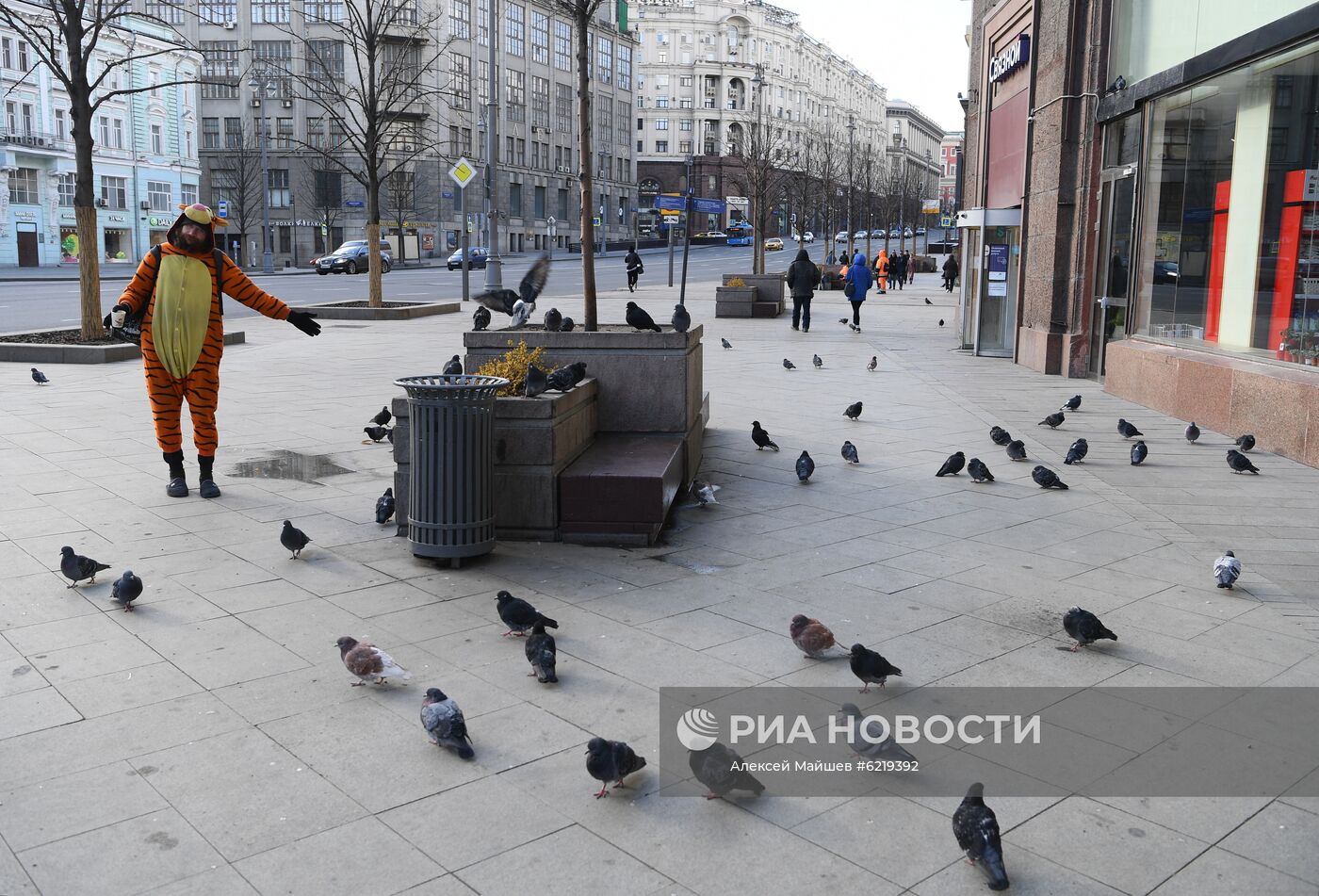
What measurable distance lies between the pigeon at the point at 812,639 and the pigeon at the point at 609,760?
1.37 m

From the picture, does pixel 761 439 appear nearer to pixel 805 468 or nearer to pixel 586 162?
pixel 805 468

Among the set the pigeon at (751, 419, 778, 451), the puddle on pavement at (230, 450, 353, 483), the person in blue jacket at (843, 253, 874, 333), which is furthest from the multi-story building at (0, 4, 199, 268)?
the pigeon at (751, 419, 778, 451)

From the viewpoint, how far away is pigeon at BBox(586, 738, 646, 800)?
368 cm

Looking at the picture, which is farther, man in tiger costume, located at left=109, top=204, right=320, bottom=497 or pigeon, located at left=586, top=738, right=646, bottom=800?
man in tiger costume, located at left=109, top=204, right=320, bottom=497

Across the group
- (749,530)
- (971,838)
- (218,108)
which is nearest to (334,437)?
(749,530)

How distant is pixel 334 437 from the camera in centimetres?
1042

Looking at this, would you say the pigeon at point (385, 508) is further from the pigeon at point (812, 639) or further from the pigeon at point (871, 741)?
the pigeon at point (871, 741)

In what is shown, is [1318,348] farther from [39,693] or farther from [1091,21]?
[39,693]

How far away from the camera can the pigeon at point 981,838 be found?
320cm

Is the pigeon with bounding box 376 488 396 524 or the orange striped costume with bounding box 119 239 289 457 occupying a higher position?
the orange striped costume with bounding box 119 239 289 457

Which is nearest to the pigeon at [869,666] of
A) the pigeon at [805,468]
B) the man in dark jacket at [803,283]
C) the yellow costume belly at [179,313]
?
the pigeon at [805,468]

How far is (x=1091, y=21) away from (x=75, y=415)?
42.6 ft

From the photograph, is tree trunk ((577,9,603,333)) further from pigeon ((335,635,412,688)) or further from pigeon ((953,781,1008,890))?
pigeon ((953,781,1008,890))

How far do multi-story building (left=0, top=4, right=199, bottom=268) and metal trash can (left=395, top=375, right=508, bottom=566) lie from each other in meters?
54.4
